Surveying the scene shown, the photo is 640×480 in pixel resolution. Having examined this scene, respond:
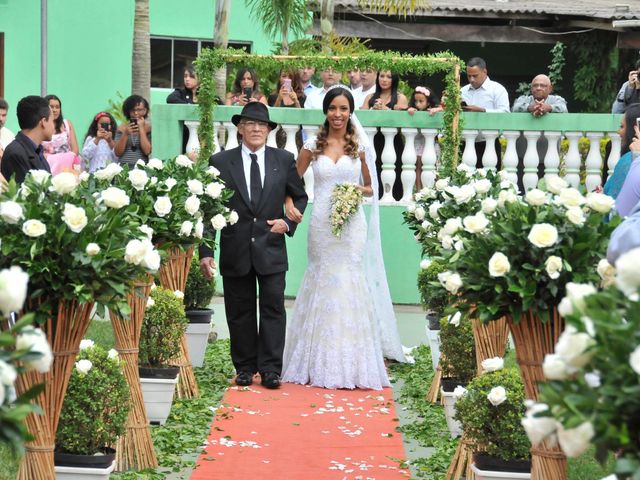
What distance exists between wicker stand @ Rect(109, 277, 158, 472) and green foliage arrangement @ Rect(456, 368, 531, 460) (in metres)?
1.94

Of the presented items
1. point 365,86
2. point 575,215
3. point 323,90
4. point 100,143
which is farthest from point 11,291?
point 365,86

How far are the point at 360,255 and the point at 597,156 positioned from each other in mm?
3675

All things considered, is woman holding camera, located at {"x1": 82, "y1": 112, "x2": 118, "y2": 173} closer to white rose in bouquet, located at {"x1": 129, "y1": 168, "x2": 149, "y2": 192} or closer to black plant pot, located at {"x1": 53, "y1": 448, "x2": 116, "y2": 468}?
white rose in bouquet, located at {"x1": 129, "y1": 168, "x2": 149, "y2": 192}

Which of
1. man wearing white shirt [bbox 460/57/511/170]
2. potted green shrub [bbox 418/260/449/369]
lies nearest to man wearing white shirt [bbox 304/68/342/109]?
man wearing white shirt [bbox 460/57/511/170]

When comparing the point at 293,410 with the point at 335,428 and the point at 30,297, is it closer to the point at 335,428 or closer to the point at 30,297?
the point at 335,428

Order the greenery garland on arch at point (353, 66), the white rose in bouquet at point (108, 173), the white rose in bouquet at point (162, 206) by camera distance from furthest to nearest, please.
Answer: the greenery garland on arch at point (353, 66), the white rose in bouquet at point (162, 206), the white rose in bouquet at point (108, 173)

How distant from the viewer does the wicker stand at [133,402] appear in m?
7.00

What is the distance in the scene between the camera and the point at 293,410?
8844mm

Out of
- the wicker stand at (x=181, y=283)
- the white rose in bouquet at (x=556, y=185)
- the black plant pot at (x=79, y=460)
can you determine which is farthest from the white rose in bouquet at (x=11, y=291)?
the wicker stand at (x=181, y=283)

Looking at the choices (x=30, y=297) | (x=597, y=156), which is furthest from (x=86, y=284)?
(x=597, y=156)

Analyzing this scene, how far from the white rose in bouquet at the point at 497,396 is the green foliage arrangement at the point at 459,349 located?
176 cm

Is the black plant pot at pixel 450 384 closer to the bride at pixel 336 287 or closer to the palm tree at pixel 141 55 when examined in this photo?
the bride at pixel 336 287

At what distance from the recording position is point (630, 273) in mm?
3195

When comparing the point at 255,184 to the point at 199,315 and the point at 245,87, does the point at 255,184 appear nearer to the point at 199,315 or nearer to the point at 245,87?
the point at 199,315
